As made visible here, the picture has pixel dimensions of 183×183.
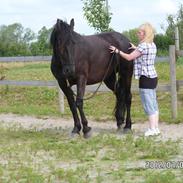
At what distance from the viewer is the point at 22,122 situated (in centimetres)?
1009

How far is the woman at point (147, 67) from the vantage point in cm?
741

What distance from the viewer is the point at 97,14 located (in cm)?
2100

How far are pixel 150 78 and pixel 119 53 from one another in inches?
28.0

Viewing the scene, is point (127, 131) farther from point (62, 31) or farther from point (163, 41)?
point (163, 41)

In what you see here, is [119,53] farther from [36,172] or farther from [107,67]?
[36,172]

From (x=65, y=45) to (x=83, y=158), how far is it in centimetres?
203

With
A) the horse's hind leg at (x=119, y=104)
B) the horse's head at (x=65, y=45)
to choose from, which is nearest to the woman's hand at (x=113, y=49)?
the horse's hind leg at (x=119, y=104)

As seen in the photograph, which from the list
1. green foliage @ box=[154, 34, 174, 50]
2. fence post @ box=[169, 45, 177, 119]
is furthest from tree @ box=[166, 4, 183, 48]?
fence post @ box=[169, 45, 177, 119]

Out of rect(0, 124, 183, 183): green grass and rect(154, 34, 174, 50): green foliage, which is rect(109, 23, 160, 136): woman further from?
rect(154, 34, 174, 50): green foliage

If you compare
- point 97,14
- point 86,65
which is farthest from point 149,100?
point 97,14

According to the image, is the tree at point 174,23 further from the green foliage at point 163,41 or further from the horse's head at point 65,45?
the horse's head at point 65,45

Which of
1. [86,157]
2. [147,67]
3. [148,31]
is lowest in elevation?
[86,157]

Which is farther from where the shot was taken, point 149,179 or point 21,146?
point 21,146

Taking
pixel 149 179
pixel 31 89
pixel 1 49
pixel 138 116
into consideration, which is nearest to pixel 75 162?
pixel 149 179
